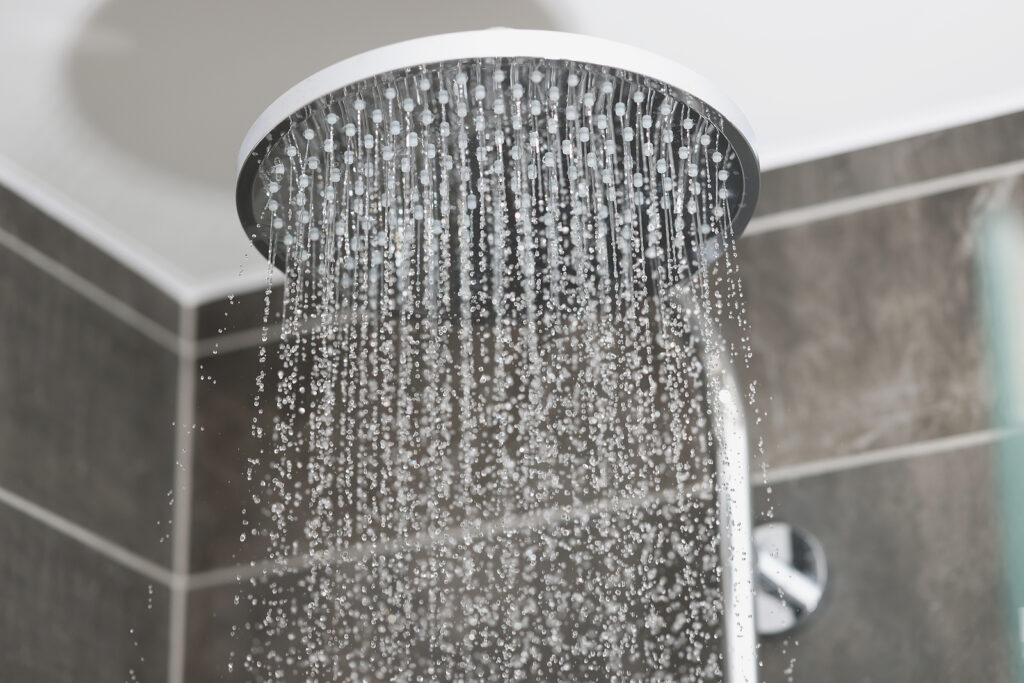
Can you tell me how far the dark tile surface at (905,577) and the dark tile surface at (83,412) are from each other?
0.95m

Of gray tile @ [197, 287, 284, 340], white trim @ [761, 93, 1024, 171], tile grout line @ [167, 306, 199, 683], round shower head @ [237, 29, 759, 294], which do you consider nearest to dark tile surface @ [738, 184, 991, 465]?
white trim @ [761, 93, 1024, 171]

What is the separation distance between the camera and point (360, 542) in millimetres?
2268

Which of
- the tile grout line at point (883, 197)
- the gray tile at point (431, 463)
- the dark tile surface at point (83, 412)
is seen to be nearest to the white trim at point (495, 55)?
the gray tile at point (431, 463)

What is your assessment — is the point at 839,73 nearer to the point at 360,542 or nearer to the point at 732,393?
the point at 732,393

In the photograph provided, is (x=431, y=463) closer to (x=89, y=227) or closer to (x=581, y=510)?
(x=581, y=510)

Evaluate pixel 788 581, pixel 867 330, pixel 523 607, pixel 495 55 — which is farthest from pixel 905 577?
pixel 495 55

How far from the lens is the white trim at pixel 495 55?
5.08ft

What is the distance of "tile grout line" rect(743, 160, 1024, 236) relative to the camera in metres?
2.13

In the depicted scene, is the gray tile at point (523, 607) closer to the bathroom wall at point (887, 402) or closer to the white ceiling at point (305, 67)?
the bathroom wall at point (887, 402)

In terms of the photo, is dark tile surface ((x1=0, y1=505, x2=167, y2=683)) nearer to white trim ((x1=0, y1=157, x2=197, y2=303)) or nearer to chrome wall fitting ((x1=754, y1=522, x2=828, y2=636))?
white trim ((x1=0, y1=157, x2=197, y2=303))

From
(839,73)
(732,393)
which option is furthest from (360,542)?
(839,73)

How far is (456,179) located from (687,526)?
0.59 metres

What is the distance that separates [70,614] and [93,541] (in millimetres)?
117

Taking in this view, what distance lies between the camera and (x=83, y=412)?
2281 millimetres
